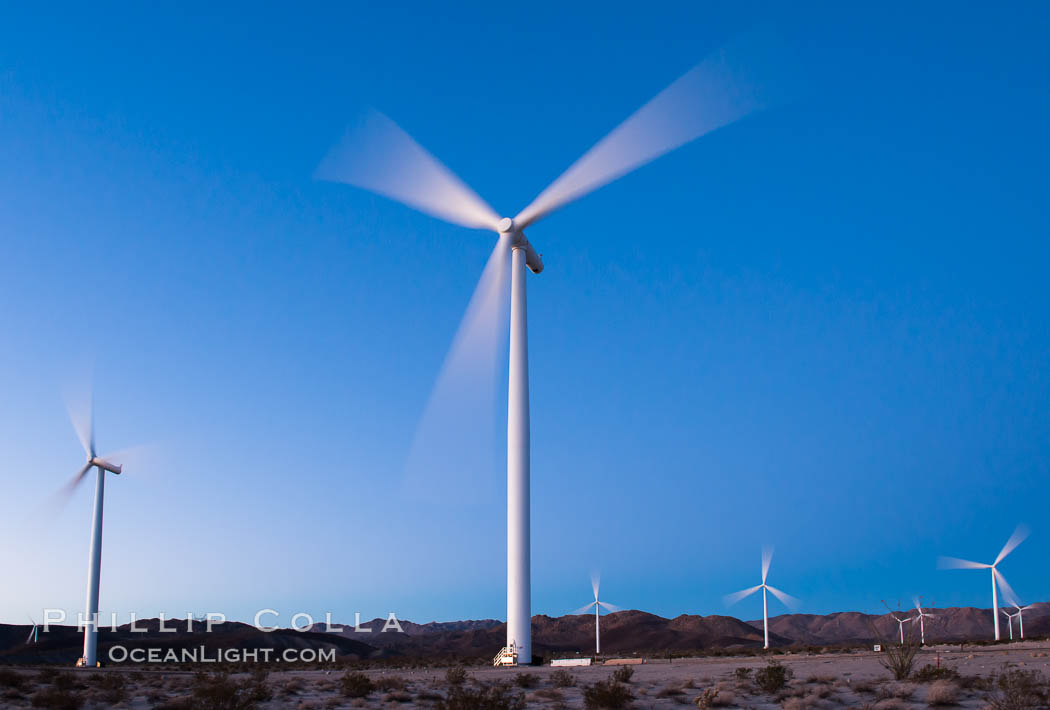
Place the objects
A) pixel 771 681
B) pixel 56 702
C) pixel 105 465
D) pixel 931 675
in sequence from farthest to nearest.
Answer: pixel 105 465, pixel 931 675, pixel 771 681, pixel 56 702

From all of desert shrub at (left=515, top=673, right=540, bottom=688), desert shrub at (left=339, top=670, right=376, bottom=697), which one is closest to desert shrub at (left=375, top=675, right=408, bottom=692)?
desert shrub at (left=339, top=670, right=376, bottom=697)

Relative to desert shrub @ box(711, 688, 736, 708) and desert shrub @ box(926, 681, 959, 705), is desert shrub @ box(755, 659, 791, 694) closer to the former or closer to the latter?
desert shrub @ box(711, 688, 736, 708)

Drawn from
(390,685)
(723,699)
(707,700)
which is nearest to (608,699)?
(707,700)

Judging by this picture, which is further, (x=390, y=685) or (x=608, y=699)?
(x=390, y=685)

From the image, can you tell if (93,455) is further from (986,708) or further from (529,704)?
(986,708)

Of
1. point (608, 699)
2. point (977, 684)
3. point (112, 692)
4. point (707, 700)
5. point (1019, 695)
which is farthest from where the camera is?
point (112, 692)

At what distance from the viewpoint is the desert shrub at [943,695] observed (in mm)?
20828

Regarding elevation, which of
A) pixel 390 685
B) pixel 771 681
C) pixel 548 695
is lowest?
pixel 390 685

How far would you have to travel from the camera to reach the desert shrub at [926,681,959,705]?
20828 mm

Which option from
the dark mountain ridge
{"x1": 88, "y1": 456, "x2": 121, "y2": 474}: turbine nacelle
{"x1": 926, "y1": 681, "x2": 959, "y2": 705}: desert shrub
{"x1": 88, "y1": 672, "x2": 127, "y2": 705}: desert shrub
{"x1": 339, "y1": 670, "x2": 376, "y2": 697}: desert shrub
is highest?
{"x1": 88, "y1": 456, "x2": 121, "y2": 474}: turbine nacelle

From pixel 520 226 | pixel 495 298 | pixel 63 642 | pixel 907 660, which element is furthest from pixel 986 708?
pixel 63 642

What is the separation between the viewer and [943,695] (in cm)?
2091

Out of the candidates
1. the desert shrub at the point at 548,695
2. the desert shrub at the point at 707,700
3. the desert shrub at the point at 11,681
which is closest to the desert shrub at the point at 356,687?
the desert shrub at the point at 548,695

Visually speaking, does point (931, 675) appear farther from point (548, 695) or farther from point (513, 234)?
point (513, 234)
